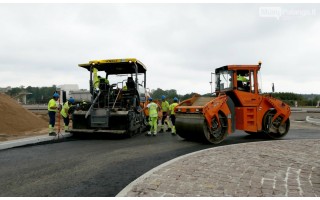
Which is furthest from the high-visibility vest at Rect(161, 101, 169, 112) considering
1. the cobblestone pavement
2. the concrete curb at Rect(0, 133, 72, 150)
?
the cobblestone pavement

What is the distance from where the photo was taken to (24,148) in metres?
7.67

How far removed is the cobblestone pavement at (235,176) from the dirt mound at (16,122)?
8.92 meters

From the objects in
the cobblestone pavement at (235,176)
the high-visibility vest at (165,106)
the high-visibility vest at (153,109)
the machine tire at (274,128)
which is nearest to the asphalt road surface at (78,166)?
the cobblestone pavement at (235,176)

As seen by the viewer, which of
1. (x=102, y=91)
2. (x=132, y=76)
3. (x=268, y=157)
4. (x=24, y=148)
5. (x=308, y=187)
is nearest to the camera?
(x=308, y=187)

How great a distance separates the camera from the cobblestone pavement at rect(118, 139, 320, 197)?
3627 mm

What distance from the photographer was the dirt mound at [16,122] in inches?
450

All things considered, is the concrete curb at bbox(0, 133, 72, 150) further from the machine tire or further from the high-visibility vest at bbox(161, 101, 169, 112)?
the machine tire

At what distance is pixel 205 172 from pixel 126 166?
177 cm

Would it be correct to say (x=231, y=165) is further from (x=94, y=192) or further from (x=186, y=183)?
(x=94, y=192)

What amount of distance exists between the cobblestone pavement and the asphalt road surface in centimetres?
64

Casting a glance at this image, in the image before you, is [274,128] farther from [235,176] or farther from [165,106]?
[235,176]

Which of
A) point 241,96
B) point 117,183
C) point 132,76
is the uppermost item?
point 132,76

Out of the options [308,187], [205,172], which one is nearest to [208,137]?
[205,172]

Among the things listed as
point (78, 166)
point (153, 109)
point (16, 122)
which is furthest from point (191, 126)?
point (16, 122)
